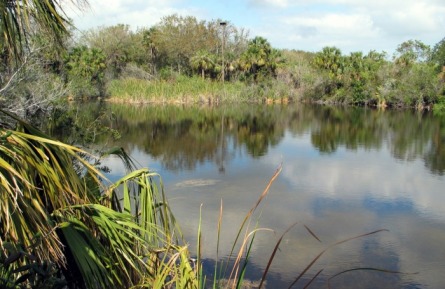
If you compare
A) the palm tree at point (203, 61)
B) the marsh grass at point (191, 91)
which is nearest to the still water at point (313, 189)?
the marsh grass at point (191, 91)

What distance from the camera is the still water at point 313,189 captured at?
709 cm

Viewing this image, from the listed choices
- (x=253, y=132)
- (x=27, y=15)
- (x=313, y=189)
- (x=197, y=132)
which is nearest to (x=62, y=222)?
(x=27, y=15)

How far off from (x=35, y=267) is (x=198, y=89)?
3656 cm

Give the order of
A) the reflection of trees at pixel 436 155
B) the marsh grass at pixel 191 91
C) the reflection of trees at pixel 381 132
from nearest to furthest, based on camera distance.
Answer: the reflection of trees at pixel 436 155
the reflection of trees at pixel 381 132
the marsh grass at pixel 191 91

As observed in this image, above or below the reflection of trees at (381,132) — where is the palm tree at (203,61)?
above

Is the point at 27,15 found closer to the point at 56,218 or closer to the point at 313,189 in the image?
the point at 56,218

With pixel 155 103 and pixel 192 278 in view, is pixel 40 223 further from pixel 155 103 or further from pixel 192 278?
pixel 155 103

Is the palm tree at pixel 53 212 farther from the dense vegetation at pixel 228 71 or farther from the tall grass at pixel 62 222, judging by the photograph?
the dense vegetation at pixel 228 71

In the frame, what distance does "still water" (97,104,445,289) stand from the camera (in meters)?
7.09

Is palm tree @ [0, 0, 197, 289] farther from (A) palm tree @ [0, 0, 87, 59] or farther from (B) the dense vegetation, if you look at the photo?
(B) the dense vegetation

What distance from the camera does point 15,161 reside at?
1977 mm

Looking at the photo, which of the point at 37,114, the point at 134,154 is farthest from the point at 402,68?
the point at 37,114

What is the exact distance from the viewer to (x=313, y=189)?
37.7 feet

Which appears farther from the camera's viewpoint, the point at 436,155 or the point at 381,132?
the point at 381,132
